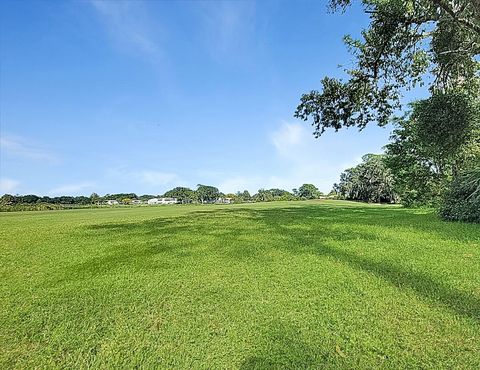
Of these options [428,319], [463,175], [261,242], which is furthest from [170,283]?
[463,175]

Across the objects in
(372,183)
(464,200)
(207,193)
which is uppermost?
(207,193)

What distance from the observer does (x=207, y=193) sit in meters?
100

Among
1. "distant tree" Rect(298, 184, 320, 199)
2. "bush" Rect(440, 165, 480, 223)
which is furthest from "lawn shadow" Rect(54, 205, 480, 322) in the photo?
"distant tree" Rect(298, 184, 320, 199)

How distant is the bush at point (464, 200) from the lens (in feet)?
30.7

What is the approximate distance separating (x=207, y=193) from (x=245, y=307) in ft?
318

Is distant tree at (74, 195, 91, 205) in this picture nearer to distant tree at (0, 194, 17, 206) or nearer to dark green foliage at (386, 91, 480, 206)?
A: distant tree at (0, 194, 17, 206)

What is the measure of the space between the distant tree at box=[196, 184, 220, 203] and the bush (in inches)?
3395

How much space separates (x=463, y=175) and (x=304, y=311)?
10.3 m

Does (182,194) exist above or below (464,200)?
above

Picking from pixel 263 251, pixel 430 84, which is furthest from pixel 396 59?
pixel 263 251

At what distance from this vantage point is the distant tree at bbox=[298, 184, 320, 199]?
11338 centimetres

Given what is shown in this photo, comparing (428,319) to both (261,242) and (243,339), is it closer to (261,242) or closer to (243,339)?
(243,339)

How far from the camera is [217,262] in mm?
5293

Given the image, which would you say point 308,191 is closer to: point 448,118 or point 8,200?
point 8,200
